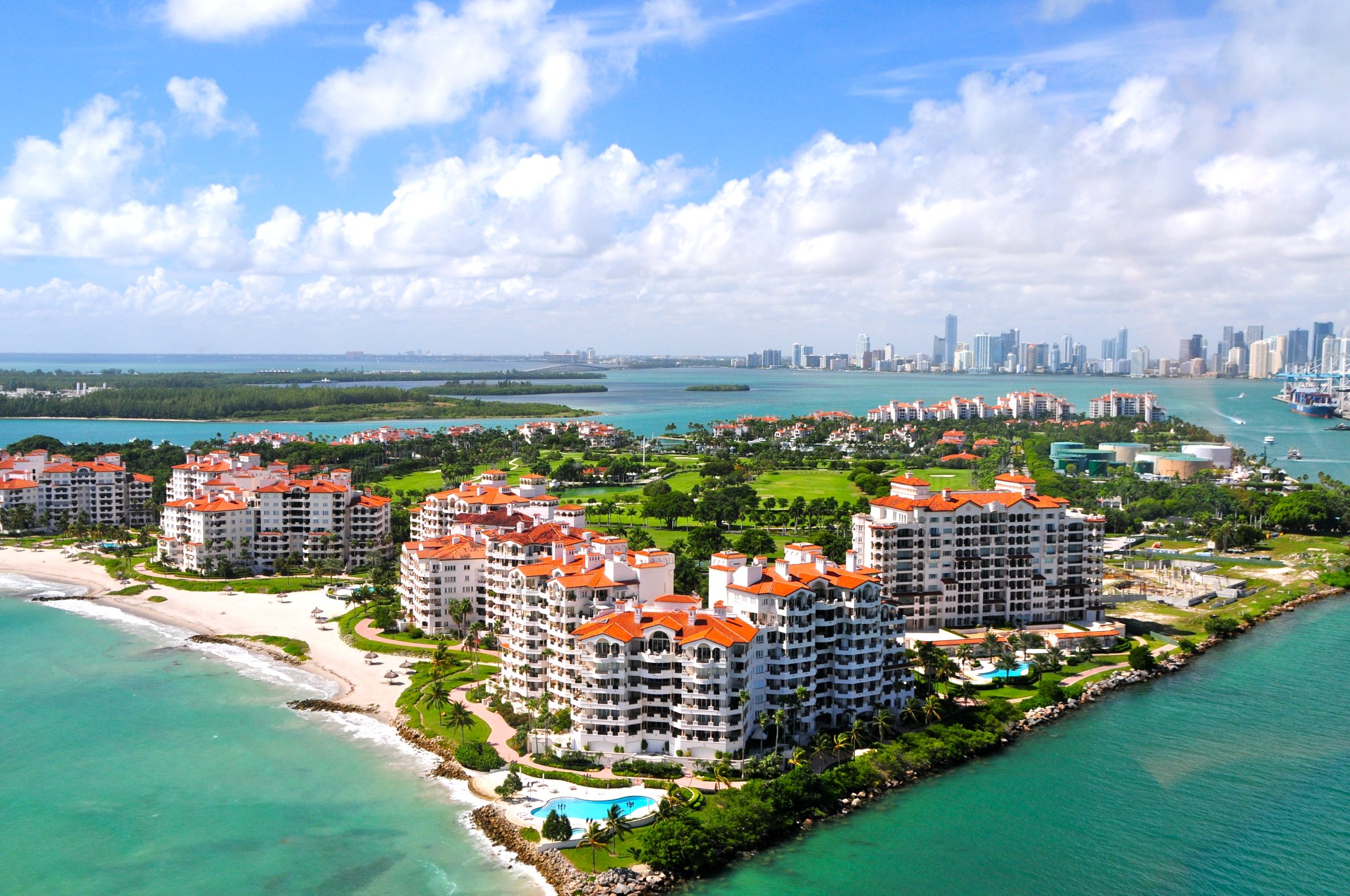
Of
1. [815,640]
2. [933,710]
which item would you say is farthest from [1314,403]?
[815,640]

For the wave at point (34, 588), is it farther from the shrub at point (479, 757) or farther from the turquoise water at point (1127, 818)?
the turquoise water at point (1127, 818)

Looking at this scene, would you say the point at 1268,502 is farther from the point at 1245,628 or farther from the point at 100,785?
the point at 100,785

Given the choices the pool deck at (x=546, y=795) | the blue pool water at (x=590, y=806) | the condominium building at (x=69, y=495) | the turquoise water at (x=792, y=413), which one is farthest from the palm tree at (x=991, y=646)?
the turquoise water at (x=792, y=413)

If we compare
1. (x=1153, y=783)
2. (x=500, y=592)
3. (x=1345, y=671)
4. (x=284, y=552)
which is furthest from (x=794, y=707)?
(x=284, y=552)

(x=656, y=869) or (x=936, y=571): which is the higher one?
(x=936, y=571)

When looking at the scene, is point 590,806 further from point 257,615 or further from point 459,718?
point 257,615

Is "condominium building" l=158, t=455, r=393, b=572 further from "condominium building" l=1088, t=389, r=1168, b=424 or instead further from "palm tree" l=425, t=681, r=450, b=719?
"condominium building" l=1088, t=389, r=1168, b=424
